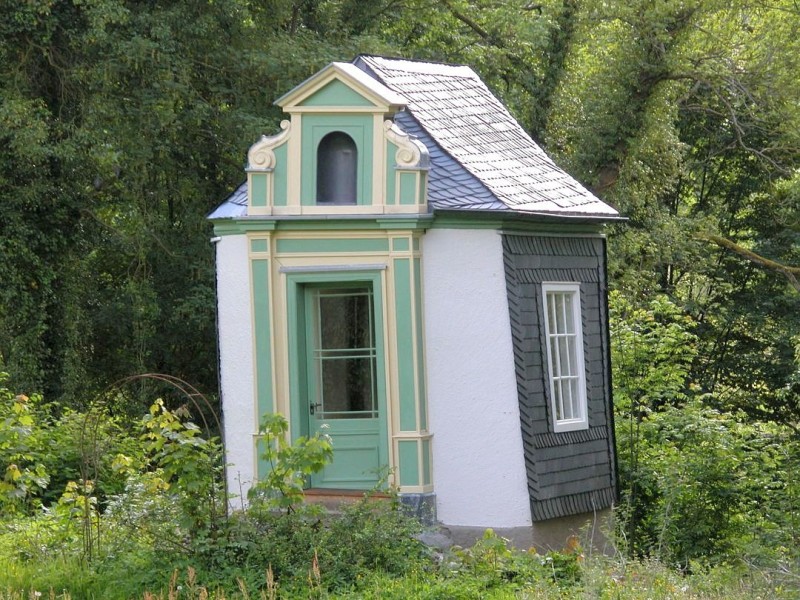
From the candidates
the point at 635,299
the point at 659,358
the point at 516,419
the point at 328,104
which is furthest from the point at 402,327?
the point at 635,299

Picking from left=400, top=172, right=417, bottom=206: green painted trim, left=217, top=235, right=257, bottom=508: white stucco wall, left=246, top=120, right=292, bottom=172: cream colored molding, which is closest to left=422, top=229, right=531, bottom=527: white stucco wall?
left=400, top=172, right=417, bottom=206: green painted trim

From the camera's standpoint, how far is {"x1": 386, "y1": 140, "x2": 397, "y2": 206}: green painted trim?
10523 millimetres

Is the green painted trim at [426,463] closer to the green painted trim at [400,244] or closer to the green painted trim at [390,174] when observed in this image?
the green painted trim at [400,244]

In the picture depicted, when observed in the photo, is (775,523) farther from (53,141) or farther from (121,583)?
(53,141)

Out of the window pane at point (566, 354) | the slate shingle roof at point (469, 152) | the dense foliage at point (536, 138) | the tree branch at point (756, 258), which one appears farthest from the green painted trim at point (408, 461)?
the tree branch at point (756, 258)

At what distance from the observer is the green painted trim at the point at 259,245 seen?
10773 millimetres

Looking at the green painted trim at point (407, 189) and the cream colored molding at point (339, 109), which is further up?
the cream colored molding at point (339, 109)

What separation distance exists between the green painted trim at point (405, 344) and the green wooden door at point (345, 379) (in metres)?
0.31

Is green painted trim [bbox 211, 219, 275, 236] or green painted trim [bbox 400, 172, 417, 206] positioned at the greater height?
green painted trim [bbox 400, 172, 417, 206]

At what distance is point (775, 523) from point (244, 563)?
6.00 meters

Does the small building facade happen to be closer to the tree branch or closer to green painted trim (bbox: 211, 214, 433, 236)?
green painted trim (bbox: 211, 214, 433, 236)

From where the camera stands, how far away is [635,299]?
21.1 metres

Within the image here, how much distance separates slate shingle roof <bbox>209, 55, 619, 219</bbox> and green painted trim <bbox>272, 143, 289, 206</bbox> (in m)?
0.36

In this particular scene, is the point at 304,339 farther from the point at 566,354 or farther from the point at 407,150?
the point at 566,354
